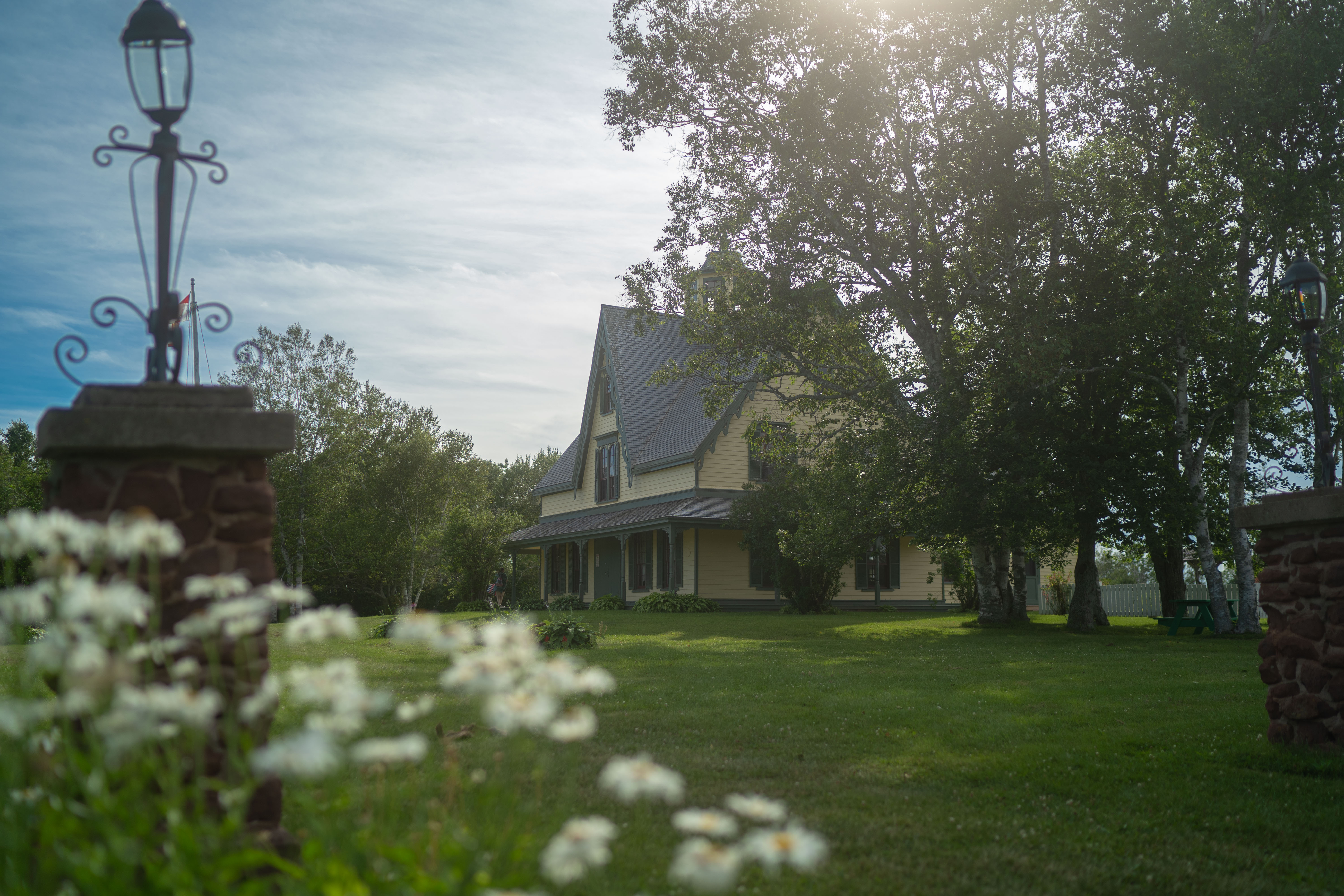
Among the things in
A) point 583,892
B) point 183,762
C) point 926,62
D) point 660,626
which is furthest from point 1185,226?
point 183,762

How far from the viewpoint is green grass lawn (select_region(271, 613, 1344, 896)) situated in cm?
436

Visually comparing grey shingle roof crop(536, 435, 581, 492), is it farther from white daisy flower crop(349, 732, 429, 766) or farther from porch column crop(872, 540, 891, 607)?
white daisy flower crop(349, 732, 429, 766)

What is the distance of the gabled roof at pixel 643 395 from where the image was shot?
98.6ft

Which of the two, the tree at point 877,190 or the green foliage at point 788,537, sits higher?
the tree at point 877,190

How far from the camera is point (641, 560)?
30.6m

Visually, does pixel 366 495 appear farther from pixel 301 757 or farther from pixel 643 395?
pixel 301 757

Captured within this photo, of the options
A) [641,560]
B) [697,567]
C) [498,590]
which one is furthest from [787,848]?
[498,590]

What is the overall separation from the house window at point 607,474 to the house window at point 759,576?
19.7 ft

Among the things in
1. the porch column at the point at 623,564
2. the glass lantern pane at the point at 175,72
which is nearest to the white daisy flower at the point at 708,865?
the glass lantern pane at the point at 175,72

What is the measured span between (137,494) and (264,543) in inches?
19.1

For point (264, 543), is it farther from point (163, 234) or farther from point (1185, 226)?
point (1185, 226)

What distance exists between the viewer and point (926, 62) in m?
18.2

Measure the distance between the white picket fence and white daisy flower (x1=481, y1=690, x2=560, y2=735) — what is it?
31.0 meters

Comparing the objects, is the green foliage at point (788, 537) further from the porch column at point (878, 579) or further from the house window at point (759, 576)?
the porch column at point (878, 579)
